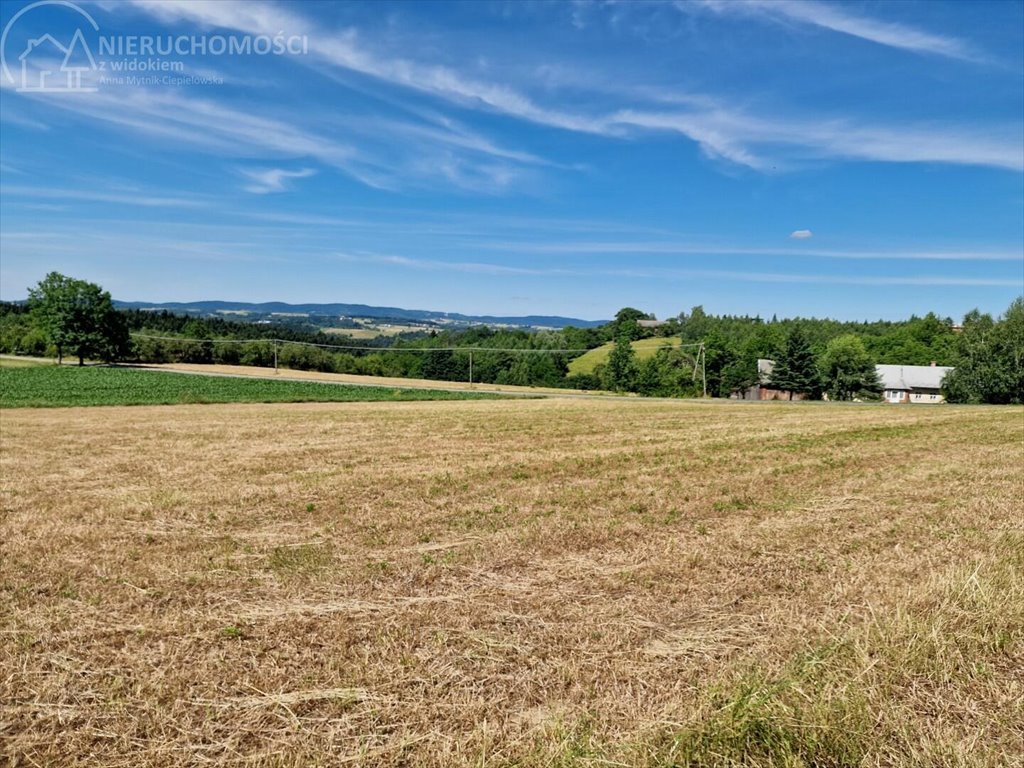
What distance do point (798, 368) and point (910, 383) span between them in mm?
24563

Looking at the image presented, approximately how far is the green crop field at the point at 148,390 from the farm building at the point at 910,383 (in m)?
68.8

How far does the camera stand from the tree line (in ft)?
205

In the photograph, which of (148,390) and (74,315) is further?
(74,315)

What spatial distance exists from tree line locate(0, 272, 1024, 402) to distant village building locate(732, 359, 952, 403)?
178cm

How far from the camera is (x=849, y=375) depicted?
282 ft

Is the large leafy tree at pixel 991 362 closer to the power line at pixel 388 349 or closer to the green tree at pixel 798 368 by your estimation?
the green tree at pixel 798 368

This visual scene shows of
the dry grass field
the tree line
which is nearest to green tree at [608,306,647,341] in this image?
the tree line

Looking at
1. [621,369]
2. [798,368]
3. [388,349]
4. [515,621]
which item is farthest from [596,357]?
[515,621]

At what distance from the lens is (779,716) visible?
355 cm

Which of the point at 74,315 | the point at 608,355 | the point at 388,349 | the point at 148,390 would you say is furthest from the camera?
the point at 388,349

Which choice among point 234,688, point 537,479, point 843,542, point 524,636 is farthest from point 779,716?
point 537,479

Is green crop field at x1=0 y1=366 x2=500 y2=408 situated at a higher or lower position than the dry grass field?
lower

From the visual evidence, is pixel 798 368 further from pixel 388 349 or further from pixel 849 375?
pixel 388 349

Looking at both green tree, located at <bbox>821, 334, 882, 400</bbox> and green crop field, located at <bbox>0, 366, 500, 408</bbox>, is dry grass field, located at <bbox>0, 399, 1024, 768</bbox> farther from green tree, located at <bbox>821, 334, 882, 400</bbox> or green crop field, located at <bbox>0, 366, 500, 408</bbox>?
green tree, located at <bbox>821, 334, 882, 400</bbox>
